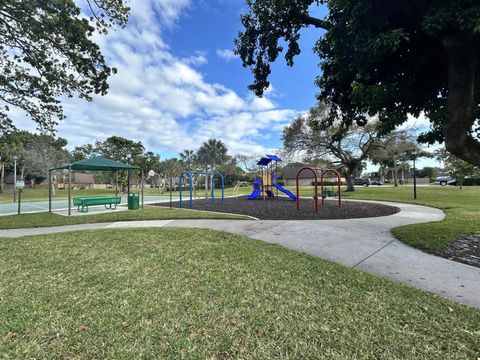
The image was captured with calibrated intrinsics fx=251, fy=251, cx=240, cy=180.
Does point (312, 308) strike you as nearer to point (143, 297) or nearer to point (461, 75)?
point (143, 297)

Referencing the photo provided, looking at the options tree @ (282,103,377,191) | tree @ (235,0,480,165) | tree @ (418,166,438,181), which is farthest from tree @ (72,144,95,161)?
tree @ (418,166,438,181)

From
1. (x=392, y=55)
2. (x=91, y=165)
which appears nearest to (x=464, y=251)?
(x=392, y=55)

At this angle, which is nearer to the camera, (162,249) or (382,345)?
(382,345)

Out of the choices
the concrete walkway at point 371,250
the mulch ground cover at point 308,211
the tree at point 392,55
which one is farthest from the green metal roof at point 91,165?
the tree at point 392,55

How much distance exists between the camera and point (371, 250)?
518 centimetres

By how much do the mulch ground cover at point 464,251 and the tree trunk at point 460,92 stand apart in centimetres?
192

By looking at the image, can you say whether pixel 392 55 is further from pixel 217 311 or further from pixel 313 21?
pixel 217 311

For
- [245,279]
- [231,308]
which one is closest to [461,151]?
[245,279]

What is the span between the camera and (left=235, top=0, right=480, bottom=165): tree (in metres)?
3.87

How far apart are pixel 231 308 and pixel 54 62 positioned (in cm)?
1168

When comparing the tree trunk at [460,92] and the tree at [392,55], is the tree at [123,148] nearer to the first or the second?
the tree at [392,55]

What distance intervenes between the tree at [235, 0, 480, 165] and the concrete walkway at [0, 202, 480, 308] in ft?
7.28

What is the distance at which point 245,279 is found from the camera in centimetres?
361

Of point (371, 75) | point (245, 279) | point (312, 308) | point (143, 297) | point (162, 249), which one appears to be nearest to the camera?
point (312, 308)
